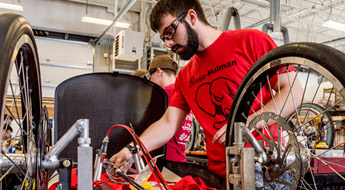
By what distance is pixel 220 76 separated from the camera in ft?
4.25

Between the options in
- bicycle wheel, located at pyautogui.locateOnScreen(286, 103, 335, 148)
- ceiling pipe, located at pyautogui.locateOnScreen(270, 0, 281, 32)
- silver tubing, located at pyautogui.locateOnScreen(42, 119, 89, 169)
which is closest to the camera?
silver tubing, located at pyautogui.locateOnScreen(42, 119, 89, 169)

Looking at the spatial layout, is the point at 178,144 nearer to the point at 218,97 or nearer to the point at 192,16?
the point at 218,97

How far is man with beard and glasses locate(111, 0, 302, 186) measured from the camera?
1.26 m

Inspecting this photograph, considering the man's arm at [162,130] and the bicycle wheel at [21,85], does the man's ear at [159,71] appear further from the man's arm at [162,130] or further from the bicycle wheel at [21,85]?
the bicycle wheel at [21,85]

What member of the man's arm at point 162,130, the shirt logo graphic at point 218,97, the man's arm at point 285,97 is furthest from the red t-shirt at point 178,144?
the man's arm at point 285,97

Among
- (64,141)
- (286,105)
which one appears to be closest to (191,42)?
(286,105)

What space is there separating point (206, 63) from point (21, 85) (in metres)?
0.79

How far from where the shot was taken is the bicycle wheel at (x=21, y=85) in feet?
1.68

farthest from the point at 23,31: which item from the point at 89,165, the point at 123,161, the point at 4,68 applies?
the point at 123,161

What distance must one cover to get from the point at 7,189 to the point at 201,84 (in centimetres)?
85

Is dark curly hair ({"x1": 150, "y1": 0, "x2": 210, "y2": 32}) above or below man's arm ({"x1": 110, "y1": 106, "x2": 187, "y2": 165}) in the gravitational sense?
above

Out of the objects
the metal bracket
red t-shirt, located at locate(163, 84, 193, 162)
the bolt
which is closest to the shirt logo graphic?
the metal bracket

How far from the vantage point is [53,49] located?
7.11 meters

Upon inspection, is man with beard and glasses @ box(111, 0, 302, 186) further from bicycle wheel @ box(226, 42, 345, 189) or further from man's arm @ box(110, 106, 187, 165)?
bicycle wheel @ box(226, 42, 345, 189)
